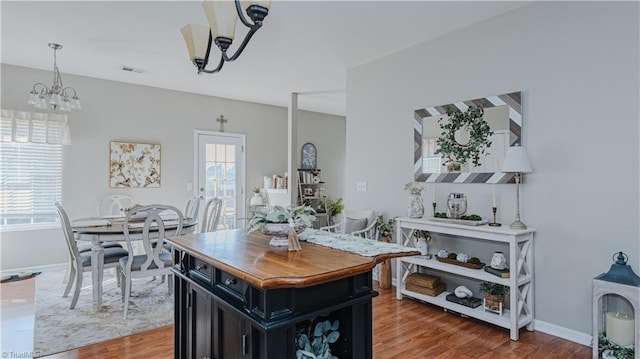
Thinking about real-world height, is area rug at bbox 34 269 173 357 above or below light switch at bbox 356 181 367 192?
below

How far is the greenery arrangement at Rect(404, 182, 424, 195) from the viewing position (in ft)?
11.8

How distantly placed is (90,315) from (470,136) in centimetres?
375

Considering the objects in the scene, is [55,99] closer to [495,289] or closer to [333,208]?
[333,208]

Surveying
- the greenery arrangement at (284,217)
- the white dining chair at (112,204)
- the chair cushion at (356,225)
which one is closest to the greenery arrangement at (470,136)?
the chair cushion at (356,225)

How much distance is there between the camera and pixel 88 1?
283 centimetres

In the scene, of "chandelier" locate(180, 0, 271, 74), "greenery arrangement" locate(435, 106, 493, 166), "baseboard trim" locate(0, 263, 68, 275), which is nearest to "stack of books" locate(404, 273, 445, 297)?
"greenery arrangement" locate(435, 106, 493, 166)

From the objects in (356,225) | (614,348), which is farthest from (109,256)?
(614,348)

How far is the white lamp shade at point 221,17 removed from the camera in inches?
72.6

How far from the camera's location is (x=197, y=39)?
228 centimetres

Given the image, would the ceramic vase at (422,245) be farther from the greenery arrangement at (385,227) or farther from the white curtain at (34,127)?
the white curtain at (34,127)

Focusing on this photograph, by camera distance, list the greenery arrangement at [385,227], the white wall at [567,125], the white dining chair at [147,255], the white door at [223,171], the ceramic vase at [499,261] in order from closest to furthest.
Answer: the white wall at [567,125] → the ceramic vase at [499,261] → the white dining chair at [147,255] → the greenery arrangement at [385,227] → the white door at [223,171]

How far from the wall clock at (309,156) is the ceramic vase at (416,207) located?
3970 mm

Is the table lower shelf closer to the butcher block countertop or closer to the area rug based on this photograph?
the butcher block countertop

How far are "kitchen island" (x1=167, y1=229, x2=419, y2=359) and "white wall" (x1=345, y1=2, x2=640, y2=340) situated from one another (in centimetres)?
169
